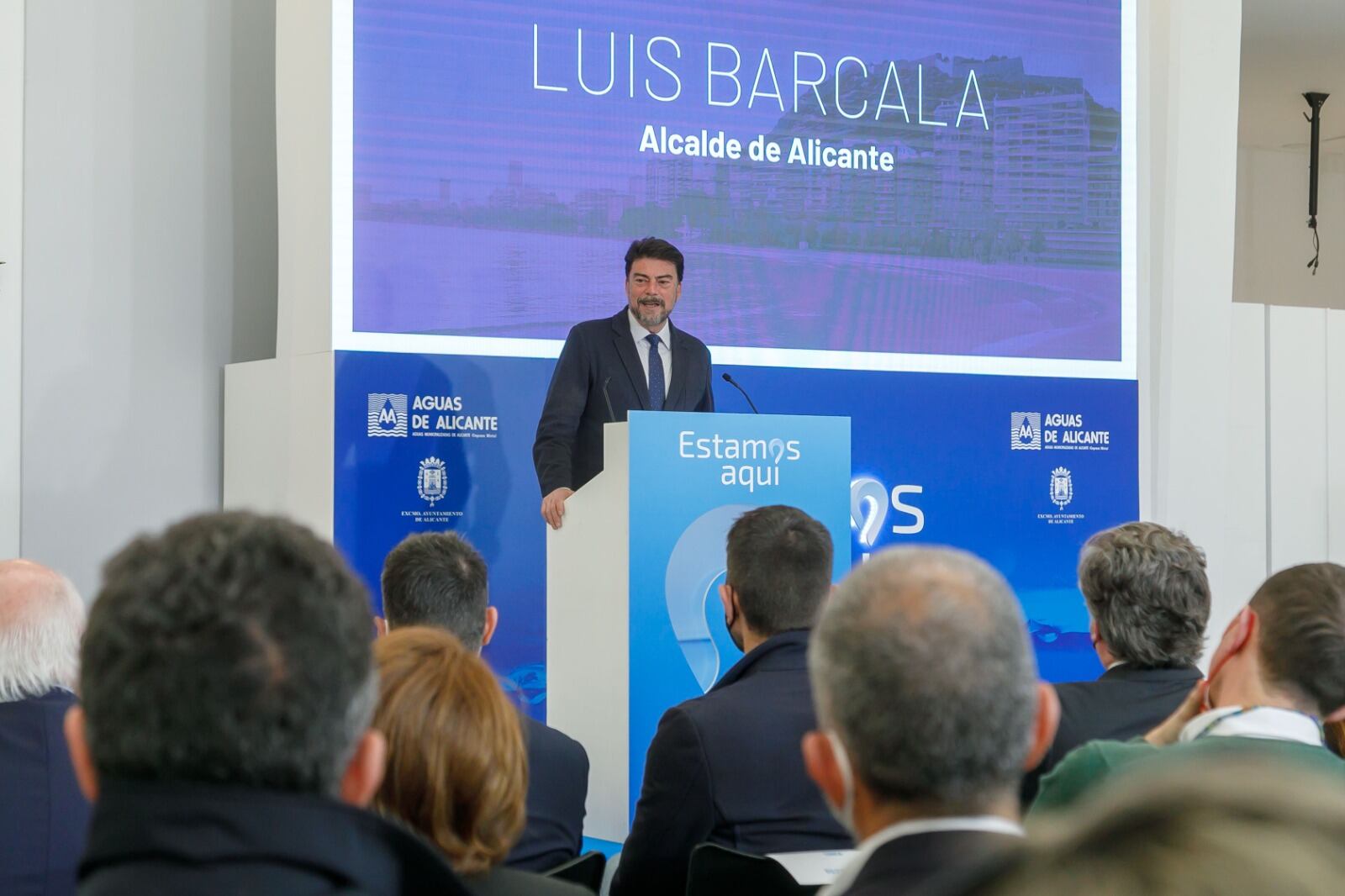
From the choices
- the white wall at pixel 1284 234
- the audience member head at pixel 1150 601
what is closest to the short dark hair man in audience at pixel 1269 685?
the audience member head at pixel 1150 601

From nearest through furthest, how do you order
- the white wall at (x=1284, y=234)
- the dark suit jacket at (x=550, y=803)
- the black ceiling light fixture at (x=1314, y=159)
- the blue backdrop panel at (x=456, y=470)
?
the dark suit jacket at (x=550, y=803)
the blue backdrop panel at (x=456, y=470)
the black ceiling light fixture at (x=1314, y=159)
the white wall at (x=1284, y=234)

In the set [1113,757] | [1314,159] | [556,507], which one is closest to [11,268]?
[556,507]

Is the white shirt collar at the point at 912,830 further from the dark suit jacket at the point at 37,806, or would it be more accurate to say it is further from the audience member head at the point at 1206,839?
the dark suit jacket at the point at 37,806

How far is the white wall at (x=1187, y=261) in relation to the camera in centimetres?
727

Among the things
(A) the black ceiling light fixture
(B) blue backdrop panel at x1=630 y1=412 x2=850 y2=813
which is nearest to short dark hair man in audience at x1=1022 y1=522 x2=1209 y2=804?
(B) blue backdrop panel at x1=630 y1=412 x2=850 y2=813

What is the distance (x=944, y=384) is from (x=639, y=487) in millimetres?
3343

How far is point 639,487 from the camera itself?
3475mm

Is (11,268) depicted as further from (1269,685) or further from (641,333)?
(1269,685)

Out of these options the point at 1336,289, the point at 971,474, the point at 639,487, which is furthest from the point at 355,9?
the point at 1336,289

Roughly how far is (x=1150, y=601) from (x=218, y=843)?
6.42ft

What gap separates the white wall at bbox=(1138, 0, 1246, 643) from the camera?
7273 mm

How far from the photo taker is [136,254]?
18.9 feet

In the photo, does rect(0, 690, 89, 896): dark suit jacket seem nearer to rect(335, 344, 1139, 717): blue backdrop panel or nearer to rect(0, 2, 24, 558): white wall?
rect(335, 344, 1139, 717): blue backdrop panel

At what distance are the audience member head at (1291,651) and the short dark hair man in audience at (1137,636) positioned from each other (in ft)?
1.56
